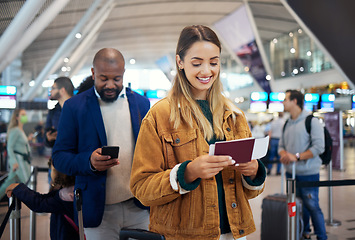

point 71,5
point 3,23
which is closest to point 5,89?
point 3,23

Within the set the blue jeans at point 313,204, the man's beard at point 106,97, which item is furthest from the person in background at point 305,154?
the man's beard at point 106,97

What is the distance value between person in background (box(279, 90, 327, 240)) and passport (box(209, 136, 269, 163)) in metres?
3.19

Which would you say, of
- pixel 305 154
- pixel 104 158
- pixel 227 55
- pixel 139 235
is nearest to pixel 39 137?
pixel 305 154

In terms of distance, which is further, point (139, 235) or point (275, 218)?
point (275, 218)

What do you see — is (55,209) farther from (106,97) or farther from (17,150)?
(17,150)

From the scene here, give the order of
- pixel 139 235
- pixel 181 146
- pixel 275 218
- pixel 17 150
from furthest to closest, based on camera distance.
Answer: pixel 17 150
pixel 275 218
pixel 139 235
pixel 181 146

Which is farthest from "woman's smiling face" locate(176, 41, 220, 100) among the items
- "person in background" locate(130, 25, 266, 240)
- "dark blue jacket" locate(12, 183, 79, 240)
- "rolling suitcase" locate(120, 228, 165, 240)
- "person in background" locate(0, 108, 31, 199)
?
"person in background" locate(0, 108, 31, 199)

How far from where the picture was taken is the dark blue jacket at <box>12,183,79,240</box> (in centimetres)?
266

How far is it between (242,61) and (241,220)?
2967 cm

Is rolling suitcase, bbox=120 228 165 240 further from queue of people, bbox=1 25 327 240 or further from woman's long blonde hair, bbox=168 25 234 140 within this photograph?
woman's long blonde hair, bbox=168 25 234 140

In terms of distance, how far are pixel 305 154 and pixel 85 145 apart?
3.22 meters

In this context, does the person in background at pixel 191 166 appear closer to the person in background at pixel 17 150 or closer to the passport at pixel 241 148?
the passport at pixel 241 148

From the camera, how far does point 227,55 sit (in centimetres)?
3825

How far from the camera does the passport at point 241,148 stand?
142 cm
